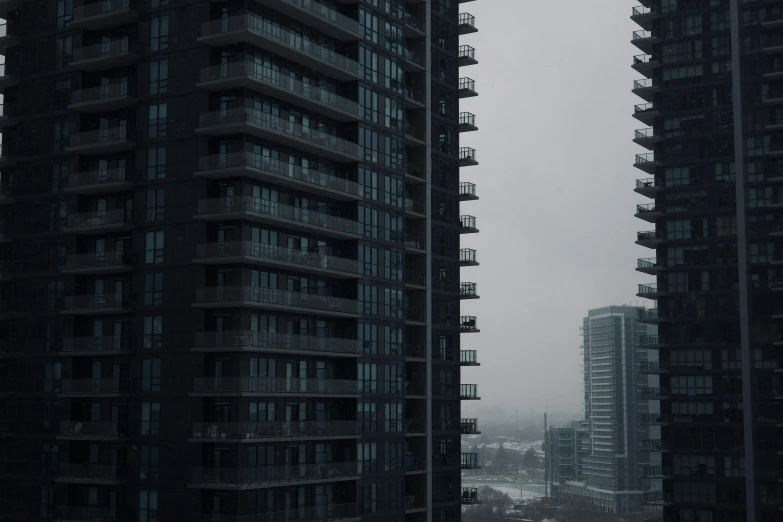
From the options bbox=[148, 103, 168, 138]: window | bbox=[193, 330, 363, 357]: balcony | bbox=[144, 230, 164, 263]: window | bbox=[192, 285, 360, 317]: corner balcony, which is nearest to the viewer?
bbox=[193, 330, 363, 357]: balcony

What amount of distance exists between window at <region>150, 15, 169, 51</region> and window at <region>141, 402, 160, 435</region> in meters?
27.2

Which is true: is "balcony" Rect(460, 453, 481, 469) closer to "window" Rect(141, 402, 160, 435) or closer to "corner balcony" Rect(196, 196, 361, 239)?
"corner balcony" Rect(196, 196, 361, 239)

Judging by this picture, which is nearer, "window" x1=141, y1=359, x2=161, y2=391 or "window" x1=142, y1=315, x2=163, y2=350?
"window" x1=141, y1=359, x2=161, y2=391

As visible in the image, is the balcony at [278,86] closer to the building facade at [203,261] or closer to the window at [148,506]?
the building facade at [203,261]

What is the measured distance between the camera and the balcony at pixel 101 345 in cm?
8244

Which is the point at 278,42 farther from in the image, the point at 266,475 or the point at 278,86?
the point at 266,475

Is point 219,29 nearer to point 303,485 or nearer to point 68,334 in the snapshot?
point 68,334

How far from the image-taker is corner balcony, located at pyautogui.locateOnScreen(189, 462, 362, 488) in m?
75.9

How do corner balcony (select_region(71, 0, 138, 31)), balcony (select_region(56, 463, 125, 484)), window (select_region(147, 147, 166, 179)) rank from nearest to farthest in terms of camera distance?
balcony (select_region(56, 463, 125, 484)), window (select_region(147, 147, 166, 179)), corner balcony (select_region(71, 0, 138, 31))

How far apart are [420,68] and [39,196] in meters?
39.0

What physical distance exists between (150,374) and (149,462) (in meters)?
6.47

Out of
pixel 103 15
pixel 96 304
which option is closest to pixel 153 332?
pixel 96 304

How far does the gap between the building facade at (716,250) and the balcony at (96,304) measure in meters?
63.5

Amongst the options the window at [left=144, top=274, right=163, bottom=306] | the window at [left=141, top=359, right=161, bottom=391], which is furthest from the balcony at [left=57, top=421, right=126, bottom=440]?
the window at [left=144, top=274, right=163, bottom=306]
